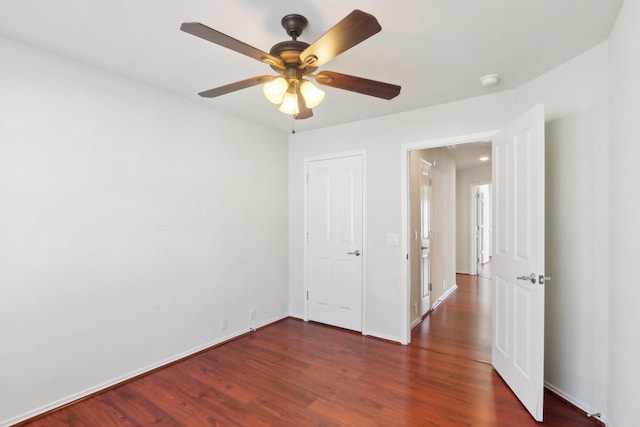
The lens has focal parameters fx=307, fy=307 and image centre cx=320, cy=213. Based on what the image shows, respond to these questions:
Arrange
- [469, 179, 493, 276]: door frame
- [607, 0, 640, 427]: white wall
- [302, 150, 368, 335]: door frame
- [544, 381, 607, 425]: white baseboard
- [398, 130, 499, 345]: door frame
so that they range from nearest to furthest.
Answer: [607, 0, 640, 427]: white wall, [544, 381, 607, 425]: white baseboard, [398, 130, 499, 345]: door frame, [302, 150, 368, 335]: door frame, [469, 179, 493, 276]: door frame

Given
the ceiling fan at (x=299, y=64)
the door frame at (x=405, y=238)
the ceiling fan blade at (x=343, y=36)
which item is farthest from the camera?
the door frame at (x=405, y=238)

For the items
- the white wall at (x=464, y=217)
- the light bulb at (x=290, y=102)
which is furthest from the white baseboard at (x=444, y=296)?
the light bulb at (x=290, y=102)

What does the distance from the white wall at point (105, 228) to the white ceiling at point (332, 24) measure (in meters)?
0.35

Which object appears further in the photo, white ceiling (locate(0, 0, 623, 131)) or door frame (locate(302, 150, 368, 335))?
door frame (locate(302, 150, 368, 335))

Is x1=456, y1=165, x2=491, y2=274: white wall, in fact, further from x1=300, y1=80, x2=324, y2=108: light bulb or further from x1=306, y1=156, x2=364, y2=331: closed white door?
x1=300, y1=80, x2=324, y2=108: light bulb

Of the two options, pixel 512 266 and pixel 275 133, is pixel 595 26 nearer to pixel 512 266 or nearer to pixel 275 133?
pixel 512 266

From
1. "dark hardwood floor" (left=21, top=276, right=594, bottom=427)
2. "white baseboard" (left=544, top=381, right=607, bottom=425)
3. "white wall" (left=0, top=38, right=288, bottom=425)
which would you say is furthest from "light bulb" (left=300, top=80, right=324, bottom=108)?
"white baseboard" (left=544, top=381, right=607, bottom=425)

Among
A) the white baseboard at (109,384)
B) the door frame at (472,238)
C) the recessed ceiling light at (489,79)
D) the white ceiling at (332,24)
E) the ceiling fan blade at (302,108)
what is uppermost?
the white ceiling at (332,24)

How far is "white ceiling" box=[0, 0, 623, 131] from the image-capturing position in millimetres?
1649

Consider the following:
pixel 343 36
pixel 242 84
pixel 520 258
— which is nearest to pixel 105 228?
pixel 242 84

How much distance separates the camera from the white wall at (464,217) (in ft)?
23.7

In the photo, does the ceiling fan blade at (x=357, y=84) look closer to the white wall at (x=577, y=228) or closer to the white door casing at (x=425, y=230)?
the white wall at (x=577, y=228)

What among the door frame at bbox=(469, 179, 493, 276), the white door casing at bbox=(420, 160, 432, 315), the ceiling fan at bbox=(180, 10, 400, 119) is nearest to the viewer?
the ceiling fan at bbox=(180, 10, 400, 119)

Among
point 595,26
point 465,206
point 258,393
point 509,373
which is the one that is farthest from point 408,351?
point 465,206
